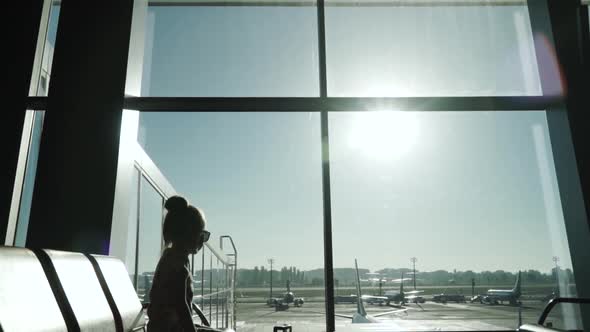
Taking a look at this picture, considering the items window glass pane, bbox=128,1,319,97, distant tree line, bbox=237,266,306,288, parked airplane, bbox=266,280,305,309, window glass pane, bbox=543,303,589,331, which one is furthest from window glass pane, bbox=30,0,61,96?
window glass pane, bbox=543,303,589,331

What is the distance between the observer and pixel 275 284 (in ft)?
10.5

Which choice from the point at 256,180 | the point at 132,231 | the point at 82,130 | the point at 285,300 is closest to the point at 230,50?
the point at 256,180

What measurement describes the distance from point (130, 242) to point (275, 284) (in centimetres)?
114

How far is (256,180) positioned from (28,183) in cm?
164

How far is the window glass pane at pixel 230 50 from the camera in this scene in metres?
3.17

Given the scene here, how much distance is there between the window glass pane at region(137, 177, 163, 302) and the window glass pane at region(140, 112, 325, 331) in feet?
1.26

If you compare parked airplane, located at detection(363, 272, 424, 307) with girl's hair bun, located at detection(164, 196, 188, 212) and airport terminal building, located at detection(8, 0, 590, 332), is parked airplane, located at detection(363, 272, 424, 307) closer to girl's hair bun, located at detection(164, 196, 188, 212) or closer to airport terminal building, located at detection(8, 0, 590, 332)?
airport terminal building, located at detection(8, 0, 590, 332)

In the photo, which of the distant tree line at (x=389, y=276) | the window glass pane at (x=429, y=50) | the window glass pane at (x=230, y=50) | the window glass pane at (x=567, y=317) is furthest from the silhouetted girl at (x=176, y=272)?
the window glass pane at (x=567, y=317)

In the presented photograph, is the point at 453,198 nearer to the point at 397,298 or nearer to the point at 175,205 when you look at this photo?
the point at 175,205

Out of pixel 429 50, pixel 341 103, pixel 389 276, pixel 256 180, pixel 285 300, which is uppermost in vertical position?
pixel 429 50

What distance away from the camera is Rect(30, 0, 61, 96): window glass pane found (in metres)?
3.08

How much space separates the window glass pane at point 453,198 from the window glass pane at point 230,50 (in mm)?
594

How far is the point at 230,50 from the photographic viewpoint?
137 inches

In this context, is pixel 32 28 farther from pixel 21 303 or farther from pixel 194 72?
pixel 21 303
